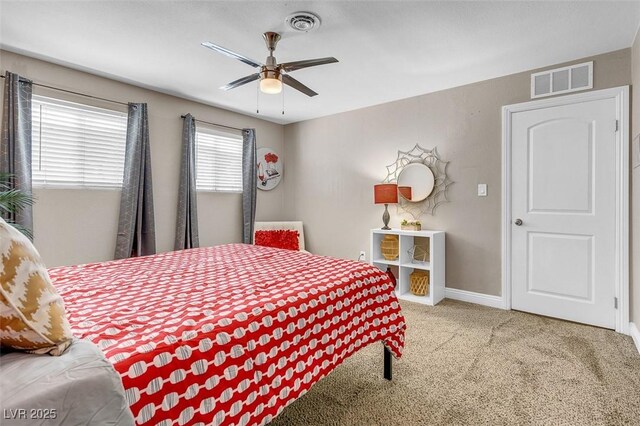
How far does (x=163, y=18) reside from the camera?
2.19 meters

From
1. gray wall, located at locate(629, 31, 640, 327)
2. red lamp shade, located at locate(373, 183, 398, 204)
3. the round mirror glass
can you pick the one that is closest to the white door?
gray wall, located at locate(629, 31, 640, 327)

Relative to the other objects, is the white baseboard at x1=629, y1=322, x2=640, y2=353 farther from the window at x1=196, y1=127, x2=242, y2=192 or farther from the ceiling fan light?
the window at x1=196, y1=127, x2=242, y2=192

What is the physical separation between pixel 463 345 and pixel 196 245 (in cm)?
302

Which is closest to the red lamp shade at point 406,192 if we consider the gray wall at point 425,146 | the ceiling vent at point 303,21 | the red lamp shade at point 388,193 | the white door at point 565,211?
the red lamp shade at point 388,193

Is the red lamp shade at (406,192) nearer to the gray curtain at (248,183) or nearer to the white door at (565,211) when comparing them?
the white door at (565,211)

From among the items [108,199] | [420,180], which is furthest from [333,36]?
[108,199]

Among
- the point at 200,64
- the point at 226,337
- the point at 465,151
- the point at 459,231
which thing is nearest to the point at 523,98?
the point at 465,151

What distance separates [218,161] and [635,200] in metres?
4.26

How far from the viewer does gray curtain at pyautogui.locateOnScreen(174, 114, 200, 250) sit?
147 inches

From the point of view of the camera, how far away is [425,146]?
3.74m

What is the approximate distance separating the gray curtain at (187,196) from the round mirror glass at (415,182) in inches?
98.8

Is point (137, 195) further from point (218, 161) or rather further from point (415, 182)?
point (415, 182)

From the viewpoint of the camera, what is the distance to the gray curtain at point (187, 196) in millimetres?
3727

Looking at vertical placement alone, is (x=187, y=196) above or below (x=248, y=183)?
below
